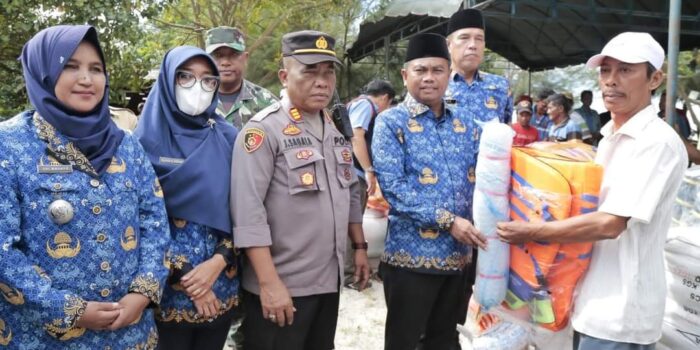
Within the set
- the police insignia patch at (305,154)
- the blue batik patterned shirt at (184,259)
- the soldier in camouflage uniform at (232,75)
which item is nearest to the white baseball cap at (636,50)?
the police insignia patch at (305,154)

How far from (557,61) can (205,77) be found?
38.2ft

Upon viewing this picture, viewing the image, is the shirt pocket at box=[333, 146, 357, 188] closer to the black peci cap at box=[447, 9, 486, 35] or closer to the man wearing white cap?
the man wearing white cap

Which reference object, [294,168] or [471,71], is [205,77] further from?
[471,71]

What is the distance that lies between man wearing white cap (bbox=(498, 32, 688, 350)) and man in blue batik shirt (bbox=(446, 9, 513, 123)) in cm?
107

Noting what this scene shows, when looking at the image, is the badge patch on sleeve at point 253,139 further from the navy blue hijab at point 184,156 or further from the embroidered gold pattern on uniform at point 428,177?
the embroidered gold pattern on uniform at point 428,177

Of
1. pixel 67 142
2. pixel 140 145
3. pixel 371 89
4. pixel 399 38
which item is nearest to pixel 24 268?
pixel 67 142

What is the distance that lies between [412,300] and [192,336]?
1050mm

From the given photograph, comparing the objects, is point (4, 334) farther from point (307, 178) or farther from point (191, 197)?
point (307, 178)

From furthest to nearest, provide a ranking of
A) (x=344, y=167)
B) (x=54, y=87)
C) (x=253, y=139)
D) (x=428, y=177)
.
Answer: (x=428, y=177) → (x=344, y=167) → (x=253, y=139) → (x=54, y=87)

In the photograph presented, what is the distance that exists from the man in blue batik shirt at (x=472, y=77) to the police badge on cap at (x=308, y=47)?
1.09 metres

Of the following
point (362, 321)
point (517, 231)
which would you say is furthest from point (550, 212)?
point (362, 321)

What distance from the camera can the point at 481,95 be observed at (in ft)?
9.99

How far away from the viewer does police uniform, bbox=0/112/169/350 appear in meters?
1.46

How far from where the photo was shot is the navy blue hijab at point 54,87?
5.08 feet
